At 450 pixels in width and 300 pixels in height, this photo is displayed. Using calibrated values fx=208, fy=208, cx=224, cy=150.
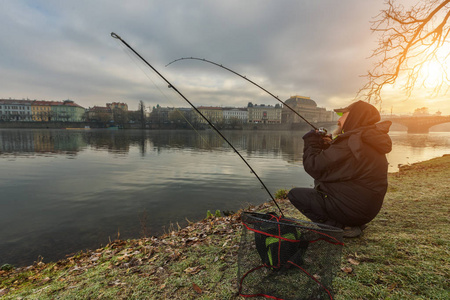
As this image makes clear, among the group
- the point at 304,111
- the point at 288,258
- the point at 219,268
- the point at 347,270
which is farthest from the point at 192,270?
the point at 304,111

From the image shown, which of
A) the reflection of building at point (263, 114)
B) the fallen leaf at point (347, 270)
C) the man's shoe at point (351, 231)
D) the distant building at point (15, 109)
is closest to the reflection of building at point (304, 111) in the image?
the reflection of building at point (263, 114)

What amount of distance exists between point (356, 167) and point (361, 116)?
2.51 ft

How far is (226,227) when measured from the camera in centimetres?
538

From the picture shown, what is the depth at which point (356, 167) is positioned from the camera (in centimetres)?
288

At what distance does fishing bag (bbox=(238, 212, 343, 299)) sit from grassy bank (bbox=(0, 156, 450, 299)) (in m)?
0.37

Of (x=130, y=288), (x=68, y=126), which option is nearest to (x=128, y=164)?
(x=130, y=288)

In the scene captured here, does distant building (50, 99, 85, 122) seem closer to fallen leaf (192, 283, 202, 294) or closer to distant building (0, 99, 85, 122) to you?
distant building (0, 99, 85, 122)

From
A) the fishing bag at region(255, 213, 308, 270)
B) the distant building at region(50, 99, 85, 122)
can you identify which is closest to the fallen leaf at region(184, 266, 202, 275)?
the fishing bag at region(255, 213, 308, 270)

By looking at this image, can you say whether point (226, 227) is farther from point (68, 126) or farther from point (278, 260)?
point (68, 126)

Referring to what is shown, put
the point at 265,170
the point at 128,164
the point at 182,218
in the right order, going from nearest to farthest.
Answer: the point at 182,218
the point at 265,170
the point at 128,164

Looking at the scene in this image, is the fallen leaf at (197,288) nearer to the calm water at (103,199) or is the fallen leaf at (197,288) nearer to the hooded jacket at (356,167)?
the hooded jacket at (356,167)

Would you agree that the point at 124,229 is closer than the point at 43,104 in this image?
Yes

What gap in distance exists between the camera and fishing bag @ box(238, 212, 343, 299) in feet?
7.62

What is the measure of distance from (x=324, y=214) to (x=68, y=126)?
126343mm
